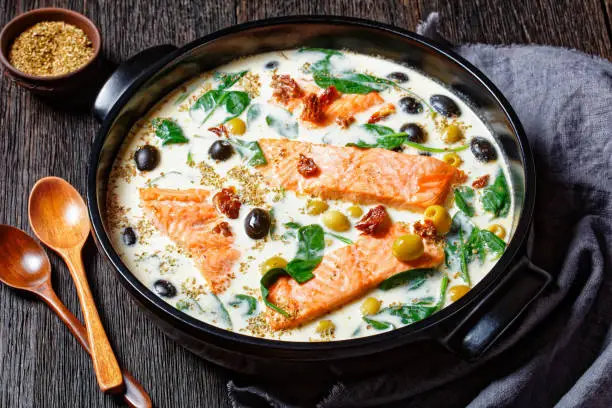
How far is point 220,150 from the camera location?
12.2 feet

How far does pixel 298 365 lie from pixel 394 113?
1.34 metres

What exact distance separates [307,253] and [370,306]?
34 centimetres

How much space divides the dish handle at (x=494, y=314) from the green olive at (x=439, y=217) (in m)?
0.42

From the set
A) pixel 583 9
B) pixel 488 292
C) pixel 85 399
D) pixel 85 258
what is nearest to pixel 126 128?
pixel 85 258

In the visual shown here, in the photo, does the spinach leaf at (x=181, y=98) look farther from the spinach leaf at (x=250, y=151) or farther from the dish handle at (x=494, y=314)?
the dish handle at (x=494, y=314)

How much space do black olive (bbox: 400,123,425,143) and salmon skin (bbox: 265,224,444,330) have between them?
0.50m

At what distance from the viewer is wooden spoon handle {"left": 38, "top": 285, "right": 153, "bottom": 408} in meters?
3.52

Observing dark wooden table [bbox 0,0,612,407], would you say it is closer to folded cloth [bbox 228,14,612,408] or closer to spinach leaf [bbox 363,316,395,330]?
folded cloth [bbox 228,14,612,408]

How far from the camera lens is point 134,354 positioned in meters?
3.70

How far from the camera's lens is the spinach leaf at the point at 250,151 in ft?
12.1

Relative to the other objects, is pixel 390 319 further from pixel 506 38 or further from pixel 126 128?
pixel 506 38

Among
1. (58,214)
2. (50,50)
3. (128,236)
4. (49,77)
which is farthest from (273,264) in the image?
(50,50)

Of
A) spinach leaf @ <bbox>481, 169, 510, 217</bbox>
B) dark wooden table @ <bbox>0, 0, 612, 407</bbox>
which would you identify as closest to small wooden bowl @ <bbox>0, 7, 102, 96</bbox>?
dark wooden table @ <bbox>0, 0, 612, 407</bbox>

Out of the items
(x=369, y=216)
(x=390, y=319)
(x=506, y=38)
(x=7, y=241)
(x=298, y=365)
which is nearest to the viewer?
(x=298, y=365)
